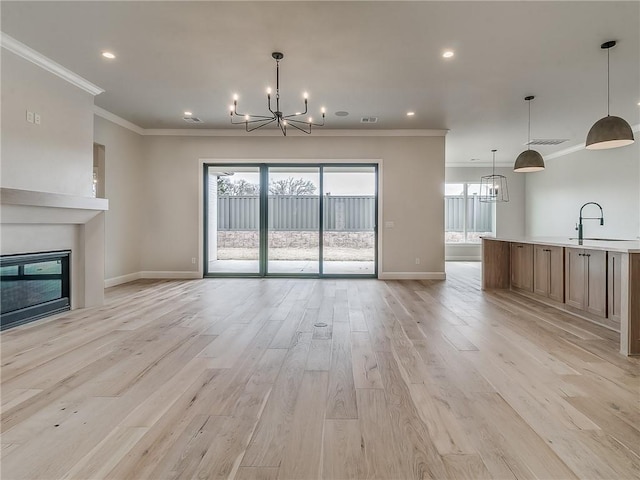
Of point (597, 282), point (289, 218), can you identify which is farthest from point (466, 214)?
point (597, 282)

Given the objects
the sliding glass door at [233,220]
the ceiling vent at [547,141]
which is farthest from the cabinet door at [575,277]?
the sliding glass door at [233,220]

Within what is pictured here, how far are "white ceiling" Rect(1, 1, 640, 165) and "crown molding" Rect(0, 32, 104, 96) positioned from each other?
0.11 meters

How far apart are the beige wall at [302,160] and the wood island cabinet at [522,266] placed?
1.44 metres

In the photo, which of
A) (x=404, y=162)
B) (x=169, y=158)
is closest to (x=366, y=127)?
(x=404, y=162)

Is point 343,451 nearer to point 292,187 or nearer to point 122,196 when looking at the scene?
point 292,187

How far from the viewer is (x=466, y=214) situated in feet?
34.2

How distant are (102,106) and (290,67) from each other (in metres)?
3.40

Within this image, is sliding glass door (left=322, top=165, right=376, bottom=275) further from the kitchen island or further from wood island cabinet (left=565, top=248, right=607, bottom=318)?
wood island cabinet (left=565, top=248, right=607, bottom=318)

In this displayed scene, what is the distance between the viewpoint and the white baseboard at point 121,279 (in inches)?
225

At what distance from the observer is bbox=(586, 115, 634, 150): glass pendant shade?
349 cm

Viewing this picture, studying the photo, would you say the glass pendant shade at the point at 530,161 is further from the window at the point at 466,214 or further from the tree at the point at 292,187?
the window at the point at 466,214

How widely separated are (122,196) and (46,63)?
2584 millimetres

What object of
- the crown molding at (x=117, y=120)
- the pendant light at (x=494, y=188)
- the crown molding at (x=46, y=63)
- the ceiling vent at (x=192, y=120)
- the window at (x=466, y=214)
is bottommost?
the window at (x=466, y=214)

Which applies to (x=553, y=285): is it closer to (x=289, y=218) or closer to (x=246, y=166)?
(x=289, y=218)
